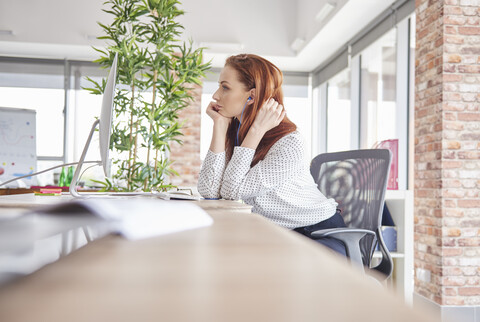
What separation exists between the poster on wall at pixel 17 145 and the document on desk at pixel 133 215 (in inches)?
137

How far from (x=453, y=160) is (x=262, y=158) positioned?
1810mm

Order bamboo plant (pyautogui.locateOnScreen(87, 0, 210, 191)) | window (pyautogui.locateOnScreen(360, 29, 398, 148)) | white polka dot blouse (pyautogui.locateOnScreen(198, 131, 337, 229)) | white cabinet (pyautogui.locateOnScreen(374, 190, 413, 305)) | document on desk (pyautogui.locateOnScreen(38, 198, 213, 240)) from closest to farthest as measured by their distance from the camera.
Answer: document on desk (pyautogui.locateOnScreen(38, 198, 213, 240)) → white polka dot blouse (pyautogui.locateOnScreen(198, 131, 337, 229)) → white cabinet (pyautogui.locateOnScreen(374, 190, 413, 305)) → bamboo plant (pyautogui.locateOnScreen(87, 0, 210, 191)) → window (pyautogui.locateOnScreen(360, 29, 398, 148))

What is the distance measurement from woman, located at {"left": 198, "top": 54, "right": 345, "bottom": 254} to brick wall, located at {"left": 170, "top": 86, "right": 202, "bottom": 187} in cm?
467

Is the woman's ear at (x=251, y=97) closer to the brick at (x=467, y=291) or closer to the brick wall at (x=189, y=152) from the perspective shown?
the brick at (x=467, y=291)

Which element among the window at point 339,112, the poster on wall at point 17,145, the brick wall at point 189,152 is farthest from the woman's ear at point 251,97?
the brick wall at point 189,152

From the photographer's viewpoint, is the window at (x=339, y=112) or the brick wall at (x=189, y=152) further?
the brick wall at (x=189, y=152)

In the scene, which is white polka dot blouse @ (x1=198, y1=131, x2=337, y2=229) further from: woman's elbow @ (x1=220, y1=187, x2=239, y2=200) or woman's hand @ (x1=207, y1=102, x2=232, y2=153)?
woman's hand @ (x1=207, y1=102, x2=232, y2=153)

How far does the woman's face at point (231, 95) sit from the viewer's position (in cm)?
207

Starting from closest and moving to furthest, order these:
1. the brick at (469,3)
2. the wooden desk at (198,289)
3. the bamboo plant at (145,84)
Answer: the wooden desk at (198,289), the bamboo plant at (145,84), the brick at (469,3)

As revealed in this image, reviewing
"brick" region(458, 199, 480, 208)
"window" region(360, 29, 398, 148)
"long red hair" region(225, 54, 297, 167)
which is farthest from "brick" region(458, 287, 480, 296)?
"long red hair" region(225, 54, 297, 167)

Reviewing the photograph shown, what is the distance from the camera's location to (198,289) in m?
0.24

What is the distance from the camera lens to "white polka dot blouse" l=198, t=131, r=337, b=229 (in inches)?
66.1

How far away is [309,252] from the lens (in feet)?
1.22

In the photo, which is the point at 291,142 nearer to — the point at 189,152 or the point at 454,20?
the point at 454,20
